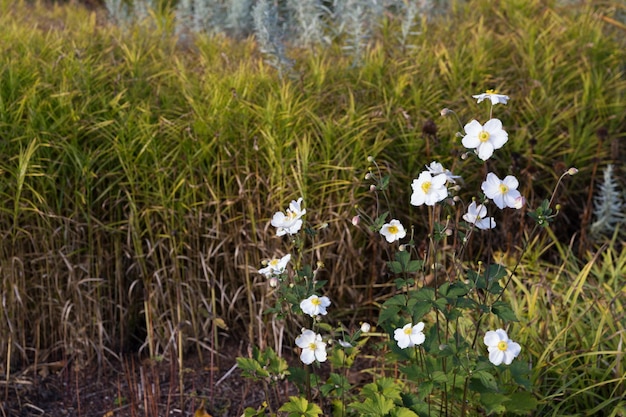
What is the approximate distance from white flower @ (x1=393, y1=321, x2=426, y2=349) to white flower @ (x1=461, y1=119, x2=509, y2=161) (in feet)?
1.49

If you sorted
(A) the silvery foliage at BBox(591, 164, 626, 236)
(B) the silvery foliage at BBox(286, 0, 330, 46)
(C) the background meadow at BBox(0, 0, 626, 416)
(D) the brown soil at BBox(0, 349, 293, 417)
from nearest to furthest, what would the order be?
(D) the brown soil at BBox(0, 349, 293, 417), (C) the background meadow at BBox(0, 0, 626, 416), (A) the silvery foliage at BBox(591, 164, 626, 236), (B) the silvery foliage at BBox(286, 0, 330, 46)

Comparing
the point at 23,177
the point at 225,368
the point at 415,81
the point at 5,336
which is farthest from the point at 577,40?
the point at 5,336

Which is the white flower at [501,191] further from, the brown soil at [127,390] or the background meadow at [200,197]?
the brown soil at [127,390]

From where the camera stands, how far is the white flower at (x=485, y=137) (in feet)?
6.27

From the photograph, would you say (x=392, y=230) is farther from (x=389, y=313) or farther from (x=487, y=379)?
(x=487, y=379)

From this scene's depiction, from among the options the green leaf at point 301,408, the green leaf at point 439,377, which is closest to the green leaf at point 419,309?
the green leaf at point 439,377

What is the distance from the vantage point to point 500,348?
1.90 meters

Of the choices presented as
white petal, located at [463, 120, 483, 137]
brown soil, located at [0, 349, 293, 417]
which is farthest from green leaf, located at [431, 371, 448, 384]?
brown soil, located at [0, 349, 293, 417]

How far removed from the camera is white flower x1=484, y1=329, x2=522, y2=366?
6.21 feet

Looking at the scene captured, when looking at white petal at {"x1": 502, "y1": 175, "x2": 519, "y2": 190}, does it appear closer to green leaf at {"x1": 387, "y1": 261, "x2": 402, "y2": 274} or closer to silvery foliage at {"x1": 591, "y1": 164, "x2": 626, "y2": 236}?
green leaf at {"x1": 387, "y1": 261, "x2": 402, "y2": 274}

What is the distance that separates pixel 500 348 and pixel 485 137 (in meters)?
0.51

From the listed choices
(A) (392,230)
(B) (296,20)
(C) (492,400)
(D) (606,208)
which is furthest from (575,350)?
(B) (296,20)

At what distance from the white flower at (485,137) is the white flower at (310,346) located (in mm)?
642

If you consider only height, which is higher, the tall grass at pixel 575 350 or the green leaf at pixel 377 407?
the green leaf at pixel 377 407
